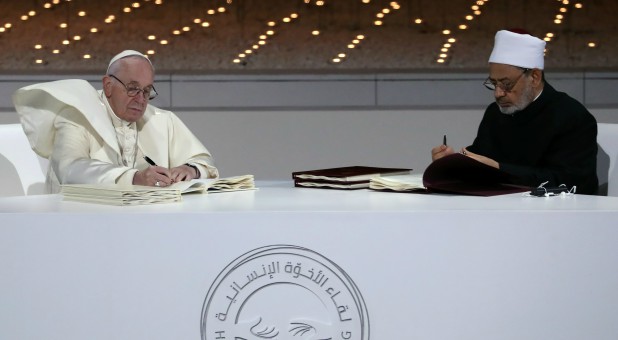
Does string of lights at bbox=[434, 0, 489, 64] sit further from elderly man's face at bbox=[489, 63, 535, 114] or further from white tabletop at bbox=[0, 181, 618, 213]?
white tabletop at bbox=[0, 181, 618, 213]

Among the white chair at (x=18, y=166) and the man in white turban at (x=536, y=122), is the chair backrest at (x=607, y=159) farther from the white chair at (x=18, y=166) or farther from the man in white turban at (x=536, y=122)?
the white chair at (x=18, y=166)

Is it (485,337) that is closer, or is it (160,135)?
(485,337)

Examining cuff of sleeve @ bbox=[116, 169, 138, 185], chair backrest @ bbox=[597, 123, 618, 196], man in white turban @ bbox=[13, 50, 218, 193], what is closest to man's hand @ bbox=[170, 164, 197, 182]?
man in white turban @ bbox=[13, 50, 218, 193]

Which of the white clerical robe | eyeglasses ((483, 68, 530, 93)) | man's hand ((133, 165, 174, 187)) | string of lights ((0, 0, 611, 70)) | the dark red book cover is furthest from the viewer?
string of lights ((0, 0, 611, 70))

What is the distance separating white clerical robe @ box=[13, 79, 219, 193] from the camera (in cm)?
376

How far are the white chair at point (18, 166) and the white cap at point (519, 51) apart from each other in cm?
181

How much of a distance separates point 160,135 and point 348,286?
1645 millimetres

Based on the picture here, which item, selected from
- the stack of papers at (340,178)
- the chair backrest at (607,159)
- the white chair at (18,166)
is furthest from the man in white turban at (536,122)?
the white chair at (18,166)

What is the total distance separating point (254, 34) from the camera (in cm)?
572

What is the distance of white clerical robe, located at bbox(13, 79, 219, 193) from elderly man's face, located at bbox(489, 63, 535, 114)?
43.4 inches

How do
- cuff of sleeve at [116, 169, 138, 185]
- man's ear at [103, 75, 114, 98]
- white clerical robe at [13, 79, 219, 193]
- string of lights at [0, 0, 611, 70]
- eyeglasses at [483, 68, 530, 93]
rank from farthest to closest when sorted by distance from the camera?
string of lights at [0, 0, 611, 70] < eyeglasses at [483, 68, 530, 93] < man's ear at [103, 75, 114, 98] < white clerical robe at [13, 79, 219, 193] < cuff of sleeve at [116, 169, 138, 185]

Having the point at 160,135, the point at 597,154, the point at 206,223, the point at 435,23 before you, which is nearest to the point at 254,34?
the point at 435,23

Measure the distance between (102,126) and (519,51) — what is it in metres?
1.54

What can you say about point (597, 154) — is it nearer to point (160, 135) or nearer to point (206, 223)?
point (160, 135)
